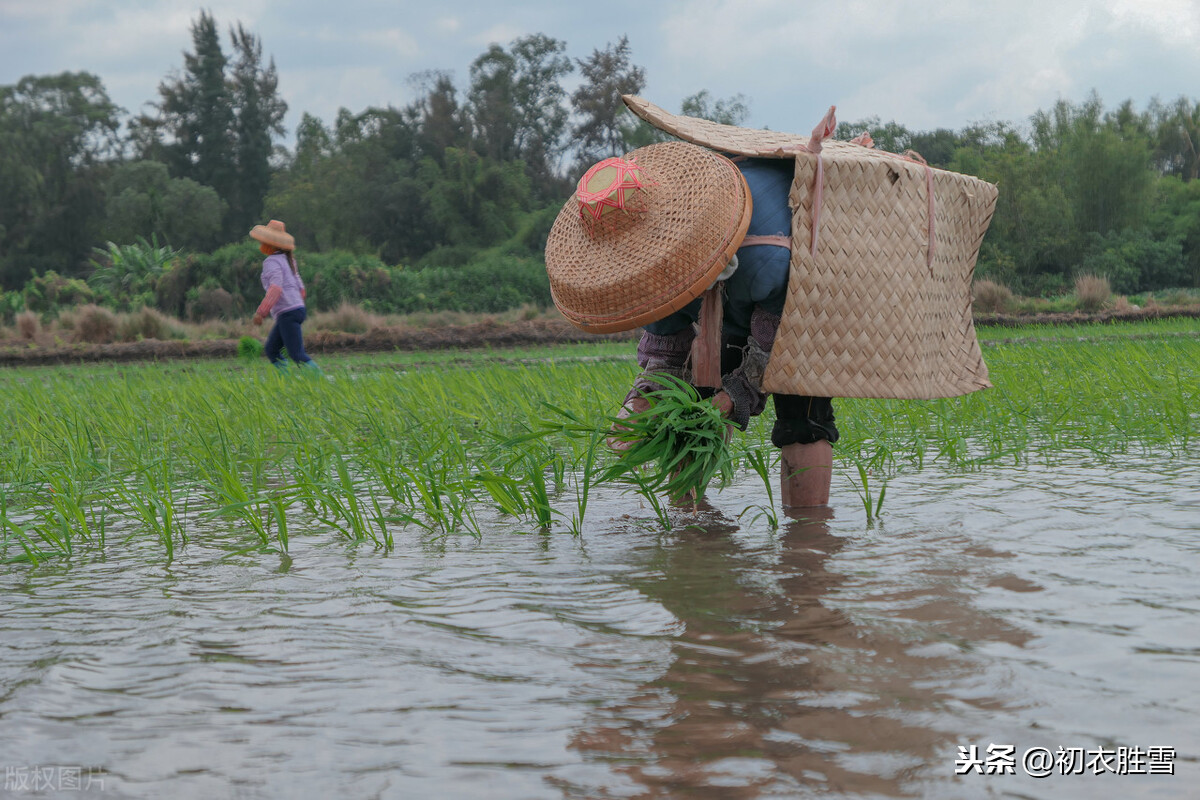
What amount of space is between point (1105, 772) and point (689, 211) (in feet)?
5.41

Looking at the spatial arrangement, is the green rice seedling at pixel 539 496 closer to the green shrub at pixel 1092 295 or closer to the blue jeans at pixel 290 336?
the blue jeans at pixel 290 336

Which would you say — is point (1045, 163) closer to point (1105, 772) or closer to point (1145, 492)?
point (1145, 492)

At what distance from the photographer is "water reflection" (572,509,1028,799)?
1333 mm

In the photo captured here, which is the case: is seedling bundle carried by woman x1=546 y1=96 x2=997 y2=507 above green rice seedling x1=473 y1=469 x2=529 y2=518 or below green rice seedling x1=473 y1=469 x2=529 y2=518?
above

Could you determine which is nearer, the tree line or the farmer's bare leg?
the farmer's bare leg

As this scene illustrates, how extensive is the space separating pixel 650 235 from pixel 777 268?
1.19 ft

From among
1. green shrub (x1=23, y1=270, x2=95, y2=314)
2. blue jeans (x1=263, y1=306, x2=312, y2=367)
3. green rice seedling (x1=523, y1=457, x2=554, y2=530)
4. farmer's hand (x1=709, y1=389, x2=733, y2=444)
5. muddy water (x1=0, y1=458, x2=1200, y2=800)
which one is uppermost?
green shrub (x1=23, y1=270, x2=95, y2=314)

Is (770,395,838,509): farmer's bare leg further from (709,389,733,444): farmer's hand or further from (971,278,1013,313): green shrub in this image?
(971,278,1013,313): green shrub

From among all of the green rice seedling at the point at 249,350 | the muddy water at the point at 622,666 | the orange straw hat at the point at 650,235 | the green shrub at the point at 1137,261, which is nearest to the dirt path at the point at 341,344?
the green rice seedling at the point at 249,350

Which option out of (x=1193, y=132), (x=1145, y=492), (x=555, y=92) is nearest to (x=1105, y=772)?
(x=1145, y=492)

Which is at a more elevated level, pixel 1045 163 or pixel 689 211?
pixel 1045 163

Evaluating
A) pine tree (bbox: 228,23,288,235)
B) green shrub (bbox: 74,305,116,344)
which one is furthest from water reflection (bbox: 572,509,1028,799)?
pine tree (bbox: 228,23,288,235)

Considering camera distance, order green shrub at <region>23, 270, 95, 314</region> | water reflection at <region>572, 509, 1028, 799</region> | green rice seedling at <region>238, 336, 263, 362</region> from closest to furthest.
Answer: water reflection at <region>572, 509, 1028, 799</region>
green rice seedling at <region>238, 336, 263, 362</region>
green shrub at <region>23, 270, 95, 314</region>

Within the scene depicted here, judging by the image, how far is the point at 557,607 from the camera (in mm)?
2094
